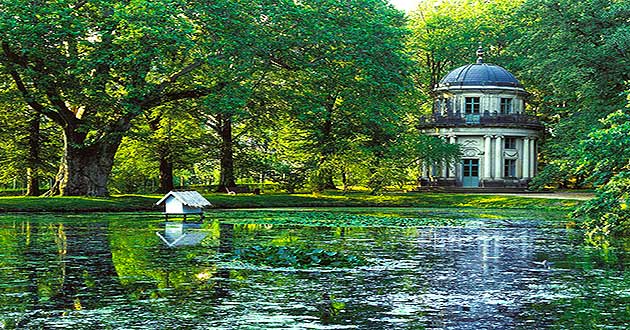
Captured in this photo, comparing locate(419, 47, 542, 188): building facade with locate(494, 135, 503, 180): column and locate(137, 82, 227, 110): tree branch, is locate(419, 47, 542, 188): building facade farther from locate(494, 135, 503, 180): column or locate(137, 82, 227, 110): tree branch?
locate(137, 82, 227, 110): tree branch

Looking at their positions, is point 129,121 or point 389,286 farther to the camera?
point 129,121

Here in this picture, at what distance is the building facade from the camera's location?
67625 mm

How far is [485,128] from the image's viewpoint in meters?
67.8

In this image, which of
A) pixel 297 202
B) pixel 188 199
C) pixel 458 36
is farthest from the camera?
pixel 458 36

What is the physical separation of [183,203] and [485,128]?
4473 cm

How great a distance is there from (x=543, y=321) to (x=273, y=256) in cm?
667

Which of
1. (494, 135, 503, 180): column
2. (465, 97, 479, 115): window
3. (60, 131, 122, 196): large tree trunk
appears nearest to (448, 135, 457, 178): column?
(465, 97, 479, 115): window

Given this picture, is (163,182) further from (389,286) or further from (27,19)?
(389,286)

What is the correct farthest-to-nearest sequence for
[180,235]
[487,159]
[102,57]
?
[487,159]
[102,57]
[180,235]

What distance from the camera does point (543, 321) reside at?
9336 mm

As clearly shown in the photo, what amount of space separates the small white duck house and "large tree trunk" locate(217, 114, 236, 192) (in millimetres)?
24938

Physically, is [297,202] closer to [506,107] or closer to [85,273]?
[506,107]

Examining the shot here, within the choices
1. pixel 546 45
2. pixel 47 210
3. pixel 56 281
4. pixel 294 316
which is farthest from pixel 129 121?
pixel 294 316

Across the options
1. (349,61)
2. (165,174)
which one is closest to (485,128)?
(165,174)
